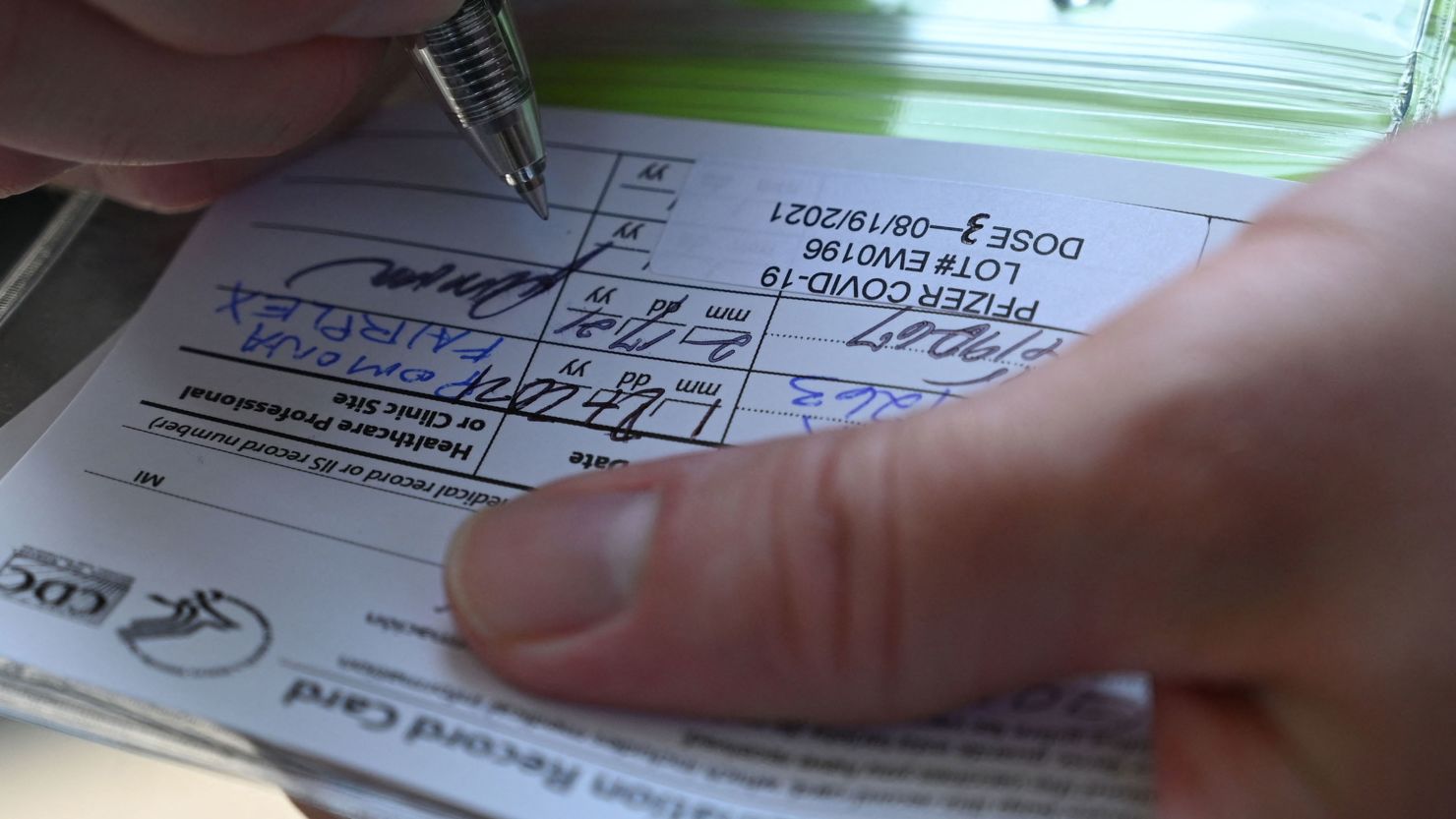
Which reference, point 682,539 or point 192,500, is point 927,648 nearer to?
point 682,539

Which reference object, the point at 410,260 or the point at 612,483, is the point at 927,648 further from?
the point at 410,260

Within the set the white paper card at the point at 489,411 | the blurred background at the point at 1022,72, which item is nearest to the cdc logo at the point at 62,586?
the white paper card at the point at 489,411

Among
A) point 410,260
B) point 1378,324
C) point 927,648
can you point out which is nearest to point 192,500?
point 410,260

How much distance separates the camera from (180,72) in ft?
1.27

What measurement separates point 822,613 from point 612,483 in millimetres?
78

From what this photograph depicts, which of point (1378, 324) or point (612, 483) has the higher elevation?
point (1378, 324)

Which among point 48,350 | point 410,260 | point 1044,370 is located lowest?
point 48,350

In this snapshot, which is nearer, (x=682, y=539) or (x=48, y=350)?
(x=682, y=539)

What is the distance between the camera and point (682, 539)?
1.04ft

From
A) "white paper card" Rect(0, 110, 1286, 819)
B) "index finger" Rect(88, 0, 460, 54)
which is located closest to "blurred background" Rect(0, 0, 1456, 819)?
"white paper card" Rect(0, 110, 1286, 819)

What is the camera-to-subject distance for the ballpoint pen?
0.44 meters

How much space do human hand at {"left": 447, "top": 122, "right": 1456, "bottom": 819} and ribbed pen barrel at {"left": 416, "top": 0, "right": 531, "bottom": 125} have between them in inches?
8.2

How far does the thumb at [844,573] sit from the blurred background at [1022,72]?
209 millimetres
